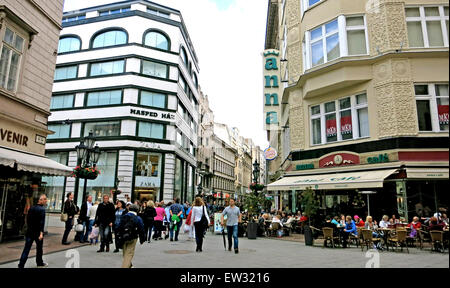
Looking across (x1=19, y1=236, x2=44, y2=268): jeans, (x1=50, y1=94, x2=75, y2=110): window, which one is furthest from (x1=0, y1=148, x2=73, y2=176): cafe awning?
(x1=50, y1=94, x2=75, y2=110): window

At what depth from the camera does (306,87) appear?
1628cm

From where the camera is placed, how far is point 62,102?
35.2 meters

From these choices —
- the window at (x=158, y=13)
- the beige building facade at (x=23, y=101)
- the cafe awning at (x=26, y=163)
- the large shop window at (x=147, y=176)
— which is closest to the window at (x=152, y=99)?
the large shop window at (x=147, y=176)

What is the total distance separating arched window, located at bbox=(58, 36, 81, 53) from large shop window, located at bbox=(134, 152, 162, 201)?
15.7 meters

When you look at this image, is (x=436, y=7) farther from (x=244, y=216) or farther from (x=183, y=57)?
(x=183, y=57)

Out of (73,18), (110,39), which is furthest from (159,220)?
(73,18)

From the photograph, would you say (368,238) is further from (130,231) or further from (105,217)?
(105,217)

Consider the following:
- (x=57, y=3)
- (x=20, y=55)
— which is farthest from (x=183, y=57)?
(x=20, y=55)

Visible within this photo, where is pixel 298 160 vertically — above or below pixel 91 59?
below

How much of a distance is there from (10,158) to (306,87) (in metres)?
13.5

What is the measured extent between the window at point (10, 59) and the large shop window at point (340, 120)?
1389 cm

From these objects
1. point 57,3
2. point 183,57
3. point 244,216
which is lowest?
point 244,216

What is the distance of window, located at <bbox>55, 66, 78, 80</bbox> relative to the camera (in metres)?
35.7

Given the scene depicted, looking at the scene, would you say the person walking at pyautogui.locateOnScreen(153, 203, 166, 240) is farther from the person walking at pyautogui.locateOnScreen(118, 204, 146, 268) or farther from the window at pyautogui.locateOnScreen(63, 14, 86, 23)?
the window at pyautogui.locateOnScreen(63, 14, 86, 23)
